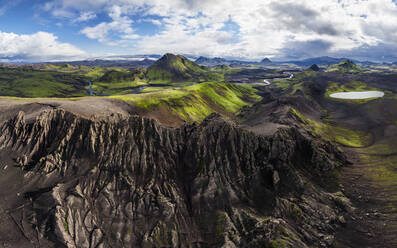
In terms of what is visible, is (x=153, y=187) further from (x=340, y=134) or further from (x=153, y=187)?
(x=340, y=134)

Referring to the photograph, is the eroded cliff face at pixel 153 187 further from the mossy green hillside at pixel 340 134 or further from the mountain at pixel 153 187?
the mossy green hillside at pixel 340 134

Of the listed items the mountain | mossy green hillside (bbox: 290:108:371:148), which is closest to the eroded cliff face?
the mountain

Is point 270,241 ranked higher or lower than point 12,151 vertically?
lower

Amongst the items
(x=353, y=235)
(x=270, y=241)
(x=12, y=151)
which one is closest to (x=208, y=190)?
(x=270, y=241)

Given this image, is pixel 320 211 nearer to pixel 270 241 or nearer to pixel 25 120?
pixel 270 241

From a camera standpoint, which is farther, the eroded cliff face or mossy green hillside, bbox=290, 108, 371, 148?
mossy green hillside, bbox=290, 108, 371, 148

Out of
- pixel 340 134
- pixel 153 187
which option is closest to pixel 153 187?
pixel 153 187

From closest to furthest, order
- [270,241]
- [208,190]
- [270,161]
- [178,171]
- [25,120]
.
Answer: [270,241] → [208,190] → [178,171] → [270,161] → [25,120]

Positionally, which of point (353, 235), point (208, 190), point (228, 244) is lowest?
point (353, 235)

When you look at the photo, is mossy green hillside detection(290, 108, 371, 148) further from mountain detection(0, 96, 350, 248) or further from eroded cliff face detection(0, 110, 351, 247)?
A: eroded cliff face detection(0, 110, 351, 247)
